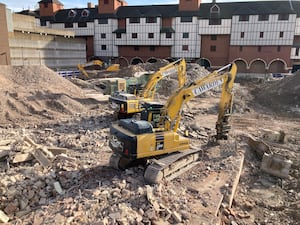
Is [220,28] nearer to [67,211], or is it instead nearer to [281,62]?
[281,62]

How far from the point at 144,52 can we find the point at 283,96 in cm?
2613

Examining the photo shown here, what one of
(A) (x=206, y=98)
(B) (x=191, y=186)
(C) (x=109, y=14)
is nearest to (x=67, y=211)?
(B) (x=191, y=186)

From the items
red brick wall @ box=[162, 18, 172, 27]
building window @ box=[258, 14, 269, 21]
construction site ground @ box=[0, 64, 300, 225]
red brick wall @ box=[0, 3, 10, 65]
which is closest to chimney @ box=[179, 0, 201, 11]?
red brick wall @ box=[162, 18, 172, 27]

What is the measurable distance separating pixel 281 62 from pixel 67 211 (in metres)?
40.4

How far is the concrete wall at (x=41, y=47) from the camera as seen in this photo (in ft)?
98.6

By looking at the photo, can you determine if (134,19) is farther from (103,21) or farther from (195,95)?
(195,95)

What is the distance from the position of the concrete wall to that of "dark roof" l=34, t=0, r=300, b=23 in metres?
6.39

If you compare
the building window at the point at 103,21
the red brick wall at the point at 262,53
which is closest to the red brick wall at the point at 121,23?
the building window at the point at 103,21

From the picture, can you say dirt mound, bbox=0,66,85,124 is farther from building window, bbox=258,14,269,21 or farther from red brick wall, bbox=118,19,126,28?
building window, bbox=258,14,269,21

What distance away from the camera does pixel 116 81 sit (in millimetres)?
19125

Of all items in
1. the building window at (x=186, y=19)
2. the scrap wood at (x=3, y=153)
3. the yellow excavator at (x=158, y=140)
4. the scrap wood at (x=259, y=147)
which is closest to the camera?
the yellow excavator at (x=158, y=140)

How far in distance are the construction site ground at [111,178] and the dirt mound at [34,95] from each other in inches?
2.3

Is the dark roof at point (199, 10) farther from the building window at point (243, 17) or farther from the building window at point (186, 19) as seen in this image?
the building window at point (186, 19)

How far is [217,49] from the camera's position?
4081 cm
